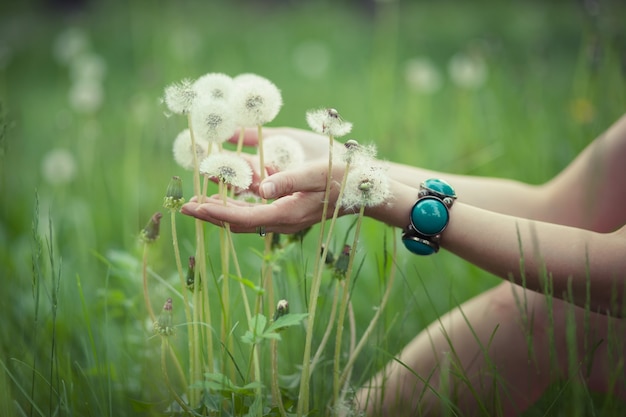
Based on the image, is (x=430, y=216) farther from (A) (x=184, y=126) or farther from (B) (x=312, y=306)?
(A) (x=184, y=126)

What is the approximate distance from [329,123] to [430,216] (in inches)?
8.7

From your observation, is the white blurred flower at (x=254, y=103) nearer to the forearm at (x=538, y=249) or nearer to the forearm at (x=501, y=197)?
the forearm at (x=538, y=249)

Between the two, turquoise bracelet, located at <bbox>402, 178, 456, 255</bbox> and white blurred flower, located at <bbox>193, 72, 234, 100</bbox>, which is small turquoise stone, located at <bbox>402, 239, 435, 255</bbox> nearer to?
turquoise bracelet, located at <bbox>402, 178, 456, 255</bbox>

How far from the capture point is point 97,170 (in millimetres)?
2689

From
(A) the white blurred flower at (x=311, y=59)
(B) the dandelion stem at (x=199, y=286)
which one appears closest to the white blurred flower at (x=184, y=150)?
(B) the dandelion stem at (x=199, y=286)

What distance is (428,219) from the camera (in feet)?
3.17

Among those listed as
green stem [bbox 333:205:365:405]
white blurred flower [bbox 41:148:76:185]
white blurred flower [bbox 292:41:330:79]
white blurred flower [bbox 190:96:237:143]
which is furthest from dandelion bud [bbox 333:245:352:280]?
white blurred flower [bbox 292:41:330:79]

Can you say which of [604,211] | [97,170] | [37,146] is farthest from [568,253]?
[37,146]

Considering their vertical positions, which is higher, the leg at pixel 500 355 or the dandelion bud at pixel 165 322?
the dandelion bud at pixel 165 322

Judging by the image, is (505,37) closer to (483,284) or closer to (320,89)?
(320,89)

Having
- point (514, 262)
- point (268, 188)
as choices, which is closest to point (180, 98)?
point (268, 188)

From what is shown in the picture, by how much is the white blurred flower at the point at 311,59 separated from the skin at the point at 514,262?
295 cm

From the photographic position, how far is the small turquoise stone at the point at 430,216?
964 mm

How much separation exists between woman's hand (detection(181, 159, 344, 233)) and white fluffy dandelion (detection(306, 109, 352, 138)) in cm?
7
